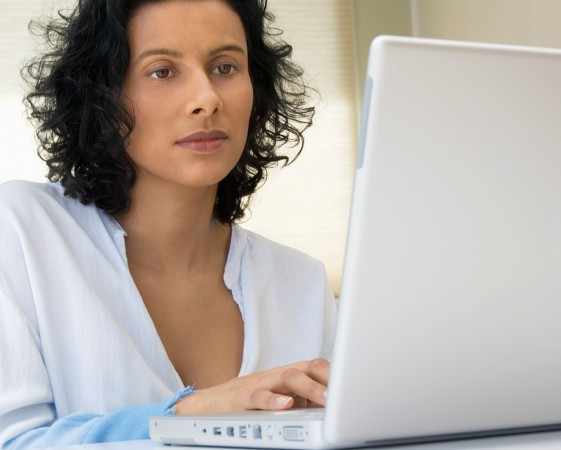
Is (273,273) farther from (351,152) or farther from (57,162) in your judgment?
(351,152)

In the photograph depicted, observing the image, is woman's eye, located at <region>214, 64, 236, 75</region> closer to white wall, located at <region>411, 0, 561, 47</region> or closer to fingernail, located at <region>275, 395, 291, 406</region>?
fingernail, located at <region>275, 395, 291, 406</region>

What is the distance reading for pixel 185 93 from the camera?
4.92 ft

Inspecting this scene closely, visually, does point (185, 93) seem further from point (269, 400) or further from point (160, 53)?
point (269, 400)

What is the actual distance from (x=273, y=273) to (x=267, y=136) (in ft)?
1.15

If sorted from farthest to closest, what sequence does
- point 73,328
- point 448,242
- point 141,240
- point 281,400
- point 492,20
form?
point 492,20, point 141,240, point 73,328, point 281,400, point 448,242

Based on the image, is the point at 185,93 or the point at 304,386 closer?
the point at 304,386

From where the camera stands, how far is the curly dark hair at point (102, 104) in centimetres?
157

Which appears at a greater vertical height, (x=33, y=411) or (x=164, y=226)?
(x=164, y=226)

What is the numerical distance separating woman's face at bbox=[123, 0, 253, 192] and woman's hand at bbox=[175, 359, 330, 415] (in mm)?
502

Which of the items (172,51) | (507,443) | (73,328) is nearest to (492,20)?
(172,51)

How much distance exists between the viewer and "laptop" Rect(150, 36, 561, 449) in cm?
63

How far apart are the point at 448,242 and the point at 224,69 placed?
39.5 inches

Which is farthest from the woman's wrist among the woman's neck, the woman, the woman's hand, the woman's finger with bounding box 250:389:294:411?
the woman's neck

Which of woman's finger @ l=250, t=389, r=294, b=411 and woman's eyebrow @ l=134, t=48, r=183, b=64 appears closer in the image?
woman's finger @ l=250, t=389, r=294, b=411
